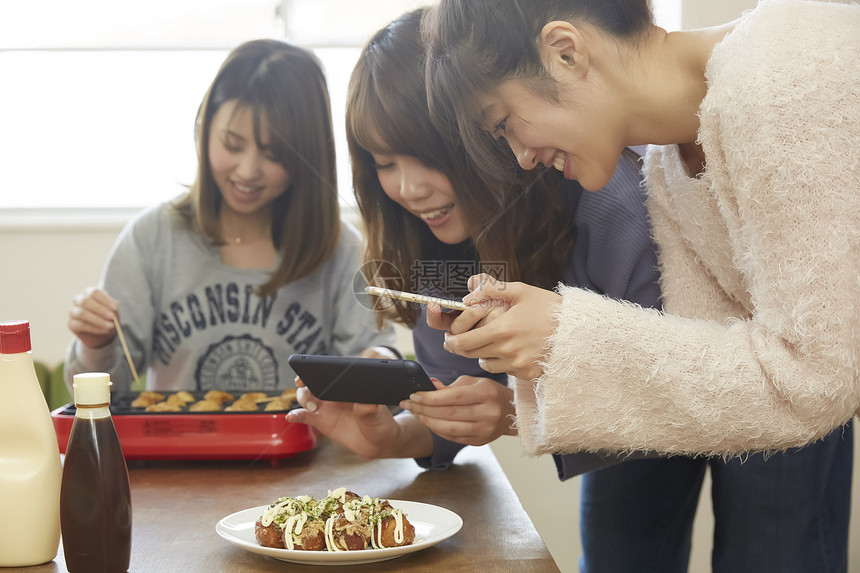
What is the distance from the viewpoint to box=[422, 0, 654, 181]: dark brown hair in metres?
0.82

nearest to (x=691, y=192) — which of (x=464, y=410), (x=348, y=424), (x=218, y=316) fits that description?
(x=464, y=410)

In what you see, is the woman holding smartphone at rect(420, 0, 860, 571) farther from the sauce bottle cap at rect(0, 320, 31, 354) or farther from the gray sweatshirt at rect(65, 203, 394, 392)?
the gray sweatshirt at rect(65, 203, 394, 392)

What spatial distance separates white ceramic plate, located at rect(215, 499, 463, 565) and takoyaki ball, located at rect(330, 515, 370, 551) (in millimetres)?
13

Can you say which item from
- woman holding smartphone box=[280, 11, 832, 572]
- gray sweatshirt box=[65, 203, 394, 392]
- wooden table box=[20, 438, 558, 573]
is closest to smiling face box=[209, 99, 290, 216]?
gray sweatshirt box=[65, 203, 394, 392]

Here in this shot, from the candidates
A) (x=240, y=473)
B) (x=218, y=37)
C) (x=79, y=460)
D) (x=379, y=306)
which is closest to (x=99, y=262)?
(x=218, y=37)

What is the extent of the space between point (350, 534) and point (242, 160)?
3.28 ft

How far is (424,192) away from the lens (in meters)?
1.06

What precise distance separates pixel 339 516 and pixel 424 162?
0.50 metres

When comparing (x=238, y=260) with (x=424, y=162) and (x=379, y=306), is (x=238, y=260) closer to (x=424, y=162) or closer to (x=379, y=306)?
(x=379, y=306)

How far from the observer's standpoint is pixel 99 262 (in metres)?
2.23

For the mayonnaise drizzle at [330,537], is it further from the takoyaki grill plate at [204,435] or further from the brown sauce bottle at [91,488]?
the takoyaki grill plate at [204,435]

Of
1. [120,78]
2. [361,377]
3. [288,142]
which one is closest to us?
[361,377]

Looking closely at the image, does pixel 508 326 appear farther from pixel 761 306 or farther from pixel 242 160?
pixel 242 160

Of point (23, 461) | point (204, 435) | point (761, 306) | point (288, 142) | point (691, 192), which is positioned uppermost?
point (288, 142)
